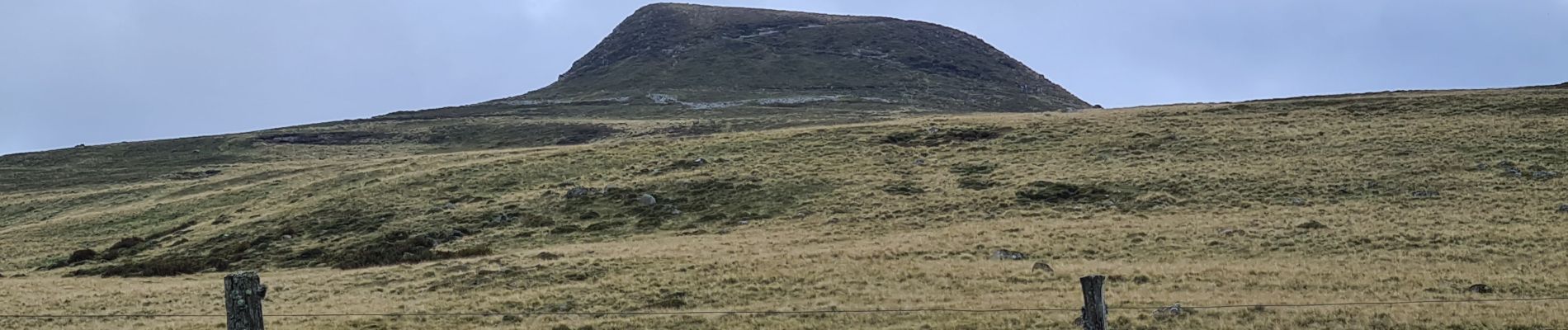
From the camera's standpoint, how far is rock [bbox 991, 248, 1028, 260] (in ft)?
99.2

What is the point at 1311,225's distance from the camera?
32.5 m

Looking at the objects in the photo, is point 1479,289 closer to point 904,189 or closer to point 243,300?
point 243,300

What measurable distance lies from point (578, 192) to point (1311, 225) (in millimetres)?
32860

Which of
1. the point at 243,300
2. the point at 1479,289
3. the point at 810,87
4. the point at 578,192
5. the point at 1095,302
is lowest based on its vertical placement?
the point at 1479,289

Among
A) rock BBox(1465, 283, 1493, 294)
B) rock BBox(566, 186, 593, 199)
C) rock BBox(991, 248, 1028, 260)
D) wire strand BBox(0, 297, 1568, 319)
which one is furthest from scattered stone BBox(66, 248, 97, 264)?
rock BBox(1465, 283, 1493, 294)

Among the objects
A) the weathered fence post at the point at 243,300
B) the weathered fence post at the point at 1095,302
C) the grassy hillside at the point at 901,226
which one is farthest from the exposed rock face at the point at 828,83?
the weathered fence post at the point at 243,300

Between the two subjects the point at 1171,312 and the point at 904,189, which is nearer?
the point at 1171,312

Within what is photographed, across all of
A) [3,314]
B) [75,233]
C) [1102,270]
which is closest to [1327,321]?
[1102,270]

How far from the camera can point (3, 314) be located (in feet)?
88.6

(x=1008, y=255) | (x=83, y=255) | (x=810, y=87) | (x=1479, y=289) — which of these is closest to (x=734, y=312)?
(x=1008, y=255)

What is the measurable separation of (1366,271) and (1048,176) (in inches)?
885

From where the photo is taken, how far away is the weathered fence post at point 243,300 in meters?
12.5

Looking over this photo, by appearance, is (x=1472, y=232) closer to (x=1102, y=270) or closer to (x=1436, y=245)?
(x=1436, y=245)

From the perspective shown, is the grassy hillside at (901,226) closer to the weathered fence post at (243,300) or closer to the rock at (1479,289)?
the rock at (1479,289)
